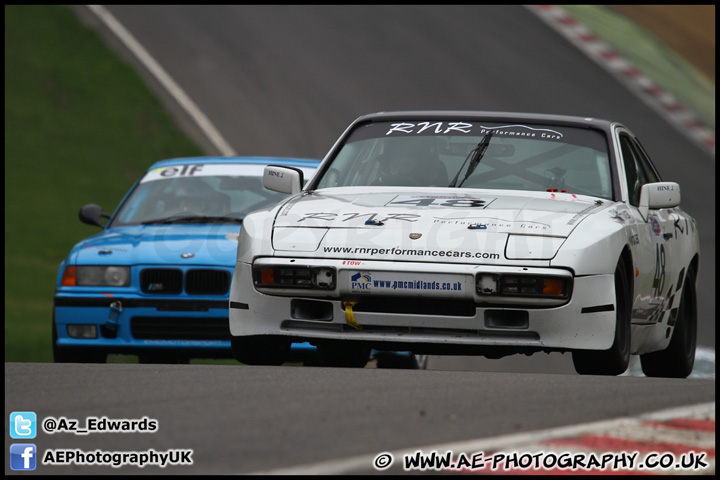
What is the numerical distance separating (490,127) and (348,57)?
18.5 metres

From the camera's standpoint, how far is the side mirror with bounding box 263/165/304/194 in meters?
7.68

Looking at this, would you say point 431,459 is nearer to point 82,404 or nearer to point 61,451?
point 61,451

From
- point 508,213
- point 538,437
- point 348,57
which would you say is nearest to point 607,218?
point 508,213

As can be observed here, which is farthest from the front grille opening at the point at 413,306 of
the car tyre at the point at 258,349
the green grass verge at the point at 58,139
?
the green grass verge at the point at 58,139

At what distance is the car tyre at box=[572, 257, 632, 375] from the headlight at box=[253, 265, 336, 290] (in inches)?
50.3

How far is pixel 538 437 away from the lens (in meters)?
4.48

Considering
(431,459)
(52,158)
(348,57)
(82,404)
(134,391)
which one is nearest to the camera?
(431,459)

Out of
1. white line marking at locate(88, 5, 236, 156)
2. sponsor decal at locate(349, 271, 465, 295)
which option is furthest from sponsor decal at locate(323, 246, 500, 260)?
white line marking at locate(88, 5, 236, 156)

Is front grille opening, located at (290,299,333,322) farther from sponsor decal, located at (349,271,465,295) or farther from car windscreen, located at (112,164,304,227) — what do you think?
car windscreen, located at (112,164,304,227)

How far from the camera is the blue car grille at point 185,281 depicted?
8.62 m

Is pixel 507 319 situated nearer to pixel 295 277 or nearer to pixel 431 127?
pixel 295 277

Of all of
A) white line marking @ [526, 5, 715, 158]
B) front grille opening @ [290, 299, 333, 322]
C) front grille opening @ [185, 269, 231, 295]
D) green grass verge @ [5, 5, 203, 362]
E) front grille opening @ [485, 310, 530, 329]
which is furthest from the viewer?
white line marking @ [526, 5, 715, 158]

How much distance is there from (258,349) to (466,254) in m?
1.36

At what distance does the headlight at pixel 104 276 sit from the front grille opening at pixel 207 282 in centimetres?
42
